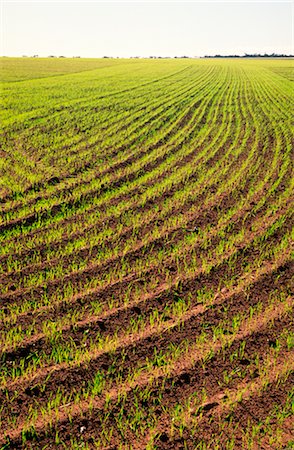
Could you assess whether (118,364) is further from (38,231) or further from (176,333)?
(38,231)

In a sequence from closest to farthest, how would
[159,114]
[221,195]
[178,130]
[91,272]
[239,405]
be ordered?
[239,405] → [91,272] → [221,195] → [178,130] → [159,114]

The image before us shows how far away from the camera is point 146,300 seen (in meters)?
4.56

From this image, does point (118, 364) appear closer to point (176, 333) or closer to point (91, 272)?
point (176, 333)

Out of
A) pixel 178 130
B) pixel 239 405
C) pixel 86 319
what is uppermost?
pixel 178 130

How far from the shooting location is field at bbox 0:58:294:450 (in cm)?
316

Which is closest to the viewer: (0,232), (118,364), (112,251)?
(118,364)

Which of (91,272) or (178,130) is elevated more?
(178,130)

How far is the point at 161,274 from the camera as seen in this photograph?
507 centimetres

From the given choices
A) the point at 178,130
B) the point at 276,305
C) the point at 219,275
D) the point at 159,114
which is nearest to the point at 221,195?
the point at 219,275

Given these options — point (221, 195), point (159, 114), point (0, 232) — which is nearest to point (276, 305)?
point (221, 195)

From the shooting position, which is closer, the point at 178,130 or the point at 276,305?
the point at 276,305

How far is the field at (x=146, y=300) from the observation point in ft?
10.4

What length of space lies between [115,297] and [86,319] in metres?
0.49

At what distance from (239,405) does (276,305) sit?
5.03 feet
